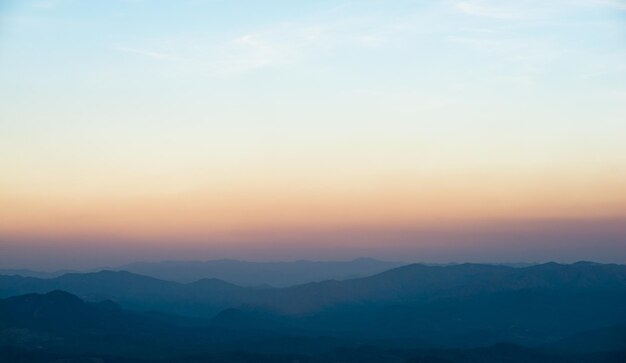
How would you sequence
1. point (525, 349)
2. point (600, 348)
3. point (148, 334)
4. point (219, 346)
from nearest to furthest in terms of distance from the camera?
point (525, 349) < point (600, 348) < point (219, 346) < point (148, 334)

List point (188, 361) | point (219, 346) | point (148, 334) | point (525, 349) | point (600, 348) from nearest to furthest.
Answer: point (188, 361) < point (525, 349) < point (600, 348) < point (219, 346) < point (148, 334)

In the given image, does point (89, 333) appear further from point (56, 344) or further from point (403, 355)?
point (403, 355)

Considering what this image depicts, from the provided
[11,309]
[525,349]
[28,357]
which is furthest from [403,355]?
[11,309]

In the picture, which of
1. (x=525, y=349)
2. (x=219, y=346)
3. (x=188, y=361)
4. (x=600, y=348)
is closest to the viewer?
(x=188, y=361)

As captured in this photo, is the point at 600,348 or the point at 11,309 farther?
the point at 11,309

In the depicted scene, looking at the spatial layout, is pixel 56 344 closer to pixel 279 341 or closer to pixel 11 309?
pixel 11 309

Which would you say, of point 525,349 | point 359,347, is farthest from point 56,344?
point 525,349

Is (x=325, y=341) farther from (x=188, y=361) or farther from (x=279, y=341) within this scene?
(x=188, y=361)

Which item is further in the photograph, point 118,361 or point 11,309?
point 11,309

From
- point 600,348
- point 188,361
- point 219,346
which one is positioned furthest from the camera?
point 219,346
